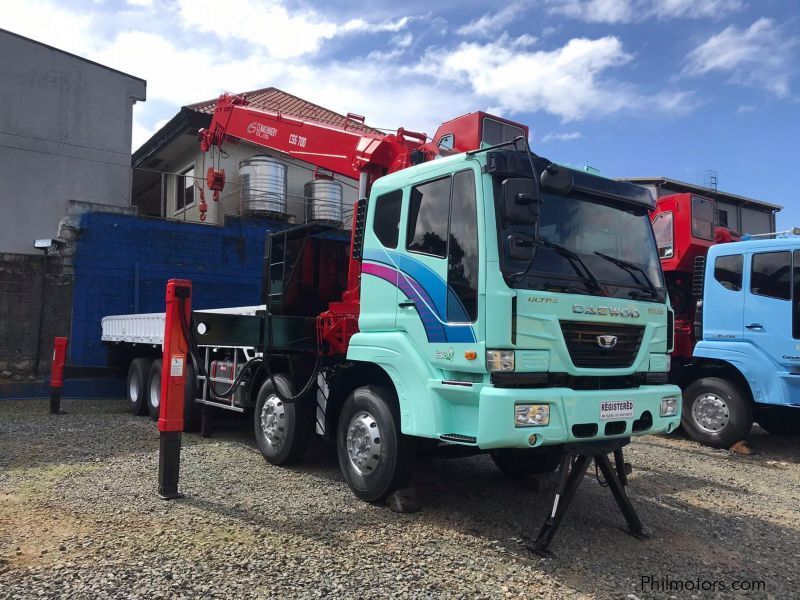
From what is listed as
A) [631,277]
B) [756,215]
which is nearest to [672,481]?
[631,277]

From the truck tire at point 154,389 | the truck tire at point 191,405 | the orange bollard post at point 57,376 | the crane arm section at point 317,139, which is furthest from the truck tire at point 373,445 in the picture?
the orange bollard post at point 57,376

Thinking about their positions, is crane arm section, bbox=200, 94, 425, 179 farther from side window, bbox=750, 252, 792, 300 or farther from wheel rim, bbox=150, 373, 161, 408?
side window, bbox=750, 252, 792, 300

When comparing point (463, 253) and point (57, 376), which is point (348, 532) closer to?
point (463, 253)

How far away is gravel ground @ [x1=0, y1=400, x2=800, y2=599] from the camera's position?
3.82 m

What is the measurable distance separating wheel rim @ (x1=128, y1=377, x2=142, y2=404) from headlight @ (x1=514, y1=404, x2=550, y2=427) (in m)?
8.24

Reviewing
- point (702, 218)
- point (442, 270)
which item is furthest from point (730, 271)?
point (442, 270)

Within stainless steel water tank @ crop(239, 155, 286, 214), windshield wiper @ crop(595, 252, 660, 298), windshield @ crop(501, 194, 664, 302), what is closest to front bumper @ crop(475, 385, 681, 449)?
windshield @ crop(501, 194, 664, 302)

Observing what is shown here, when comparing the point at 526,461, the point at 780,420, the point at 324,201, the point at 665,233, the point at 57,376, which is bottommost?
the point at 526,461

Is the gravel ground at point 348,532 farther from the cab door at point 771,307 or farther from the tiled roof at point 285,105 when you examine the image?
the tiled roof at point 285,105

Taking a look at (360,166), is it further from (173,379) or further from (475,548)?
(475,548)

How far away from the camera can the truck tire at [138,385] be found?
1049 centimetres

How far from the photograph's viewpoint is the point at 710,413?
8492 millimetres

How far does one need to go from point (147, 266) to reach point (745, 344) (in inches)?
445

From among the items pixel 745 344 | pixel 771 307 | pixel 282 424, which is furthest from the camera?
pixel 745 344
